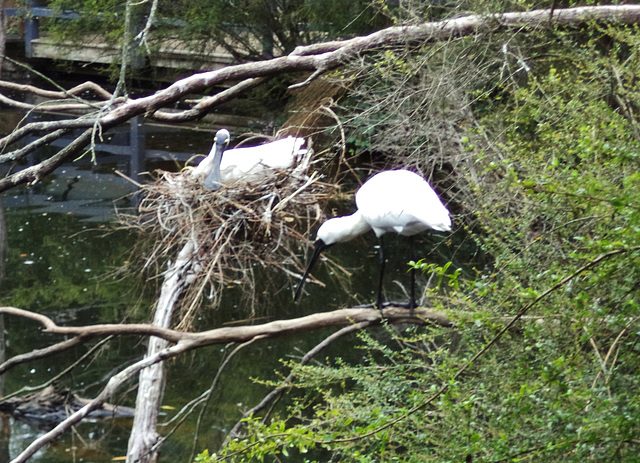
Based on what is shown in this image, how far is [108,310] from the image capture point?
6566 millimetres

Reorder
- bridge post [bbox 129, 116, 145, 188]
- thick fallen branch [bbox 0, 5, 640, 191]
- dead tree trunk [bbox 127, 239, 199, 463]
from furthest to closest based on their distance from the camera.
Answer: bridge post [bbox 129, 116, 145, 188] → dead tree trunk [bbox 127, 239, 199, 463] → thick fallen branch [bbox 0, 5, 640, 191]

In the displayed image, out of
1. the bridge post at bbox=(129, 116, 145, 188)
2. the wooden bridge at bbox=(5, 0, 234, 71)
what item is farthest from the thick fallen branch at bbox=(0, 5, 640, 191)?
the wooden bridge at bbox=(5, 0, 234, 71)

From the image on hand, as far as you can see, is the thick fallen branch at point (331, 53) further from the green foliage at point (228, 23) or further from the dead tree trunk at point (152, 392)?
the green foliage at point (228, 23)

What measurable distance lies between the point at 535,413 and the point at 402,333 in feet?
13.1

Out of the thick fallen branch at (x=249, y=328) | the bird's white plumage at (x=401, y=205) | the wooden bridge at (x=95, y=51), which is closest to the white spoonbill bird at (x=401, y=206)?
the bird's white plumage at (x=401, y=205)

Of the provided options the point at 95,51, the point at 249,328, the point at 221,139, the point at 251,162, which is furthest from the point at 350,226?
the point at 95,51

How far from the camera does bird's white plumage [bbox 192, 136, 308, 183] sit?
17.0 ft

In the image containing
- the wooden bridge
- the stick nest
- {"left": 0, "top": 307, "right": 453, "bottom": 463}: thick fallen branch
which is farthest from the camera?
the wooden bridge

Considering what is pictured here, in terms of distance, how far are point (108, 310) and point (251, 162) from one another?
2.10 metres

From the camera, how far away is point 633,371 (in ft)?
6.40

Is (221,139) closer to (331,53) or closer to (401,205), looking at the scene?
(331,53)

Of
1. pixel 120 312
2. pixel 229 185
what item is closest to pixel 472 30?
pixel 229 185

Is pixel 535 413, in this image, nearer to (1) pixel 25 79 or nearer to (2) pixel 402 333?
(2) pixel 402 333

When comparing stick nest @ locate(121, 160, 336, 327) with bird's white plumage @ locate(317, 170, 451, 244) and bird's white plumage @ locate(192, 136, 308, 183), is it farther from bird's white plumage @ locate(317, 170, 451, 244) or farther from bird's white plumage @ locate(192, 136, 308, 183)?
bird's white plumage @ locate(317, 170, 451, 244)
